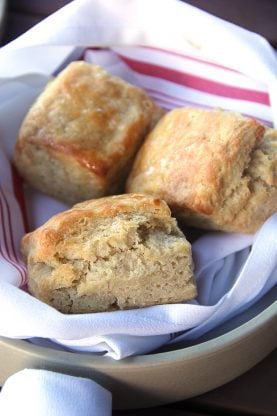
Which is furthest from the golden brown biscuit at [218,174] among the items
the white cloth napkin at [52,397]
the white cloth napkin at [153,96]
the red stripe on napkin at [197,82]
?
the white cloth napkin at [52,397]

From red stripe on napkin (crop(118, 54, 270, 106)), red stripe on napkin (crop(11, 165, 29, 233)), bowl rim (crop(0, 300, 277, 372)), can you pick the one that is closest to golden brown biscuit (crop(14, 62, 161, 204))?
red stripe on napkin (crop(11, 165, 29, 233))

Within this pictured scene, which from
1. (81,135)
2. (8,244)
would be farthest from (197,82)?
(8,244)

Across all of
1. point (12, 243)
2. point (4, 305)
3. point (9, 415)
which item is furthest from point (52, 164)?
point (9, 415)

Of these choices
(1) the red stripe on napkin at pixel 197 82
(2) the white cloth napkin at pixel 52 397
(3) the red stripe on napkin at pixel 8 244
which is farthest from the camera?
(1) the red stripe on napkin at pixel 197 82

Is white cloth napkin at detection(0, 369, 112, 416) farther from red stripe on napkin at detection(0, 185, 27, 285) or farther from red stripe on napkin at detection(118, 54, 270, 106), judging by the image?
red stripe on napkin at detection(118, 54, 270, 106)

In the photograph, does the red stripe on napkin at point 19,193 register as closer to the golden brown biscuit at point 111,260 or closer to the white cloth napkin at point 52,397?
the golden brown biscuit at point 111,260

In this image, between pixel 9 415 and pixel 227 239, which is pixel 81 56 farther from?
pixel 9 415

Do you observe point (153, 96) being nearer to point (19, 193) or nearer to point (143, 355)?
point (19, 193)
